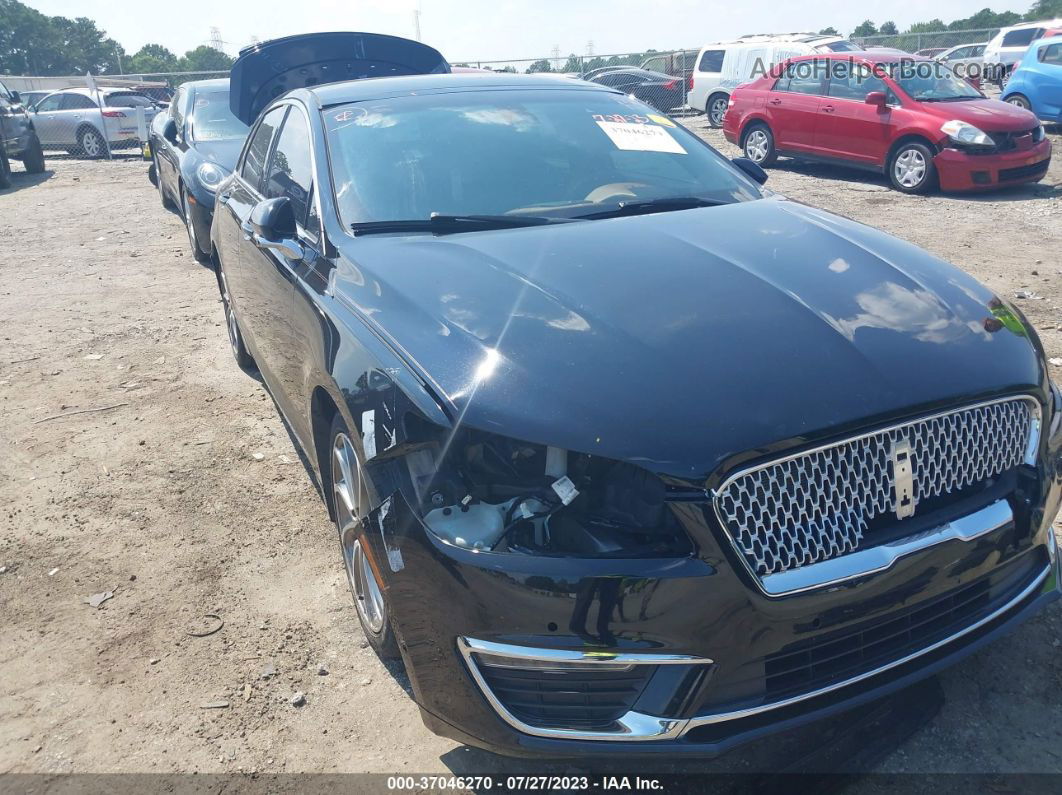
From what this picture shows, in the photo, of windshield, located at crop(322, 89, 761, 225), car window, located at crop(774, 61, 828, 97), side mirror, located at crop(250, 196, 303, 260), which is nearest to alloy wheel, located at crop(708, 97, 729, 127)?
car window, located at crop(774, 61, 828, 97)

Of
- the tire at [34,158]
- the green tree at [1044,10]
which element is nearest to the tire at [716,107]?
the tire at [34,158]

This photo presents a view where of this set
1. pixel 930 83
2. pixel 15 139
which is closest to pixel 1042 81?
pixel 930 83

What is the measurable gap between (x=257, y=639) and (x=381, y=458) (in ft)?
3.97

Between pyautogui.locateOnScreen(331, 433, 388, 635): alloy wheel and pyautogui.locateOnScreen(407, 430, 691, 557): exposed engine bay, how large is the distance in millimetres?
626

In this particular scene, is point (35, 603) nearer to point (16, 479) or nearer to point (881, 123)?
point (16, 479)

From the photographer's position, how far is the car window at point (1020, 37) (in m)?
20.3

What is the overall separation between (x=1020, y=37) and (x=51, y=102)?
22.1m

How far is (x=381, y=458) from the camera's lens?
7.48 ft

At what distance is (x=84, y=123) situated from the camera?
62.6ft

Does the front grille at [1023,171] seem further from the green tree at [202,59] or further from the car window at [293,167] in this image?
the green tree at [202,59]

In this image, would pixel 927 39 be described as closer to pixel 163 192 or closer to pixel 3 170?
pixel 163 192

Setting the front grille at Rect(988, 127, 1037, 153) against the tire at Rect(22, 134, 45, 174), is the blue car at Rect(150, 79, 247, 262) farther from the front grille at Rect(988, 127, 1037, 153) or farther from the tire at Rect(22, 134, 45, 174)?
the front grille at Rect(988, 127, 1037, 153)

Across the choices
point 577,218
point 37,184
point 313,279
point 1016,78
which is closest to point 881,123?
point 1016,78

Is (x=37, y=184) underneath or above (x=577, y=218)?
underneath
